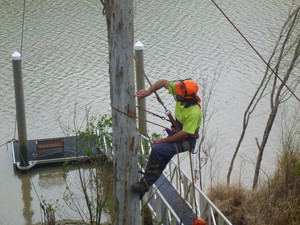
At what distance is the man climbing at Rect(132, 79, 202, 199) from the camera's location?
755 cm

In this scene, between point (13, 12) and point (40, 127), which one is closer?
point (40, 127)

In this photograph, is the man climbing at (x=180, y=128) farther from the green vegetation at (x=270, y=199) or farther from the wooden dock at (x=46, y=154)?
the wooden dock at (x=46, y=154)

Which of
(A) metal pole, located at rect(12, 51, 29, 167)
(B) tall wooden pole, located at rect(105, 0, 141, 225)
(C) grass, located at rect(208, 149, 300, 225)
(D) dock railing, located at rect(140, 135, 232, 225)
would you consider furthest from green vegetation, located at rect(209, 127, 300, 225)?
(A) metal pole, located at rect(12, 51, 29, 167)

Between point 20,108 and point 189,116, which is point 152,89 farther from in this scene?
point 20,108

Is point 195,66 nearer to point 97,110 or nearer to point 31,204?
point 97,110

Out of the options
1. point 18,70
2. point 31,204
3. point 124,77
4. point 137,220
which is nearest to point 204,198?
point 137,220

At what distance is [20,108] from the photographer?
47.3ft

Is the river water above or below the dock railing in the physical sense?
above

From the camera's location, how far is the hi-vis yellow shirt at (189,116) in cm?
755

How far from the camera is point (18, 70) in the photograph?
14148 mm

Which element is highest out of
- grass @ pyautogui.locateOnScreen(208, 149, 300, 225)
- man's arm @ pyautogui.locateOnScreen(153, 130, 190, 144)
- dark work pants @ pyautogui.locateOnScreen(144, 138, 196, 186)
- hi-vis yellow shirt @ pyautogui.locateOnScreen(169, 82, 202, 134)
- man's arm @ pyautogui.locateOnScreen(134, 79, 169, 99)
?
man's arm @ pyautogui.locateOnScreen(134, 79, 169, 99)

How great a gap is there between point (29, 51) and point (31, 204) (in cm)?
921

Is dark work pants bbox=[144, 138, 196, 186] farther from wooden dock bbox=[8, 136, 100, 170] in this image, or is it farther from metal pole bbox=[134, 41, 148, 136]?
wooden dock bbox=[8, 136, 100, 170]

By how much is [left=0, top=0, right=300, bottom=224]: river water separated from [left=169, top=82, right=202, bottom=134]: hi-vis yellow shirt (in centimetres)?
508
